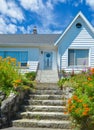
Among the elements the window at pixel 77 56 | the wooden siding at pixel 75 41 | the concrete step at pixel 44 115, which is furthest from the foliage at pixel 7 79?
the window at pixel 77 56

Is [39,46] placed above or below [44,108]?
above

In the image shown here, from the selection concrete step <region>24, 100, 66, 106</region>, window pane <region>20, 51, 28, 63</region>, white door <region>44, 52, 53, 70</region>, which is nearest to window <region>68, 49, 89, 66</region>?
white door <region>44, 52, 53, 70</region>

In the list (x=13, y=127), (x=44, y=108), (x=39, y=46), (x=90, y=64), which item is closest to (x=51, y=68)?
(x=39, y=46)

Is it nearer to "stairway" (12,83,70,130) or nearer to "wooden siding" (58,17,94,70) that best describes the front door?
"wooden siding" (58,17,94,70)

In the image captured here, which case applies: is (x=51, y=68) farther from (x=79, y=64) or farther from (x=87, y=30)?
(x=87, y=30)

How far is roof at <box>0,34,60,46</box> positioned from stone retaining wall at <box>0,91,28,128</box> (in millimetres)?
11689

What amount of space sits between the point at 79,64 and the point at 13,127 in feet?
42.0

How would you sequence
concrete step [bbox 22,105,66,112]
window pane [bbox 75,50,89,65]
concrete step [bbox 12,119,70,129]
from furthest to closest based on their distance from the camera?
window pane [bbox 75,50,89,65], concrete step [bbox 22,105,66,112], concrete step [bbox 12,119,70,129]

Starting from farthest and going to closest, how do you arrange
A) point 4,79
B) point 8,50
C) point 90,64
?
point 8,50, point 90,64, point 4,79

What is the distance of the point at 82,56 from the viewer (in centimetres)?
2091

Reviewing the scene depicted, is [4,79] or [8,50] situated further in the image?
[8,50]

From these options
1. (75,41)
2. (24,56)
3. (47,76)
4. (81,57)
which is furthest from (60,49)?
(24,56)

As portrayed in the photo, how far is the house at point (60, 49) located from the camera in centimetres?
2067

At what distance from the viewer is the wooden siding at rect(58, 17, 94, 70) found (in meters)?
20.7
